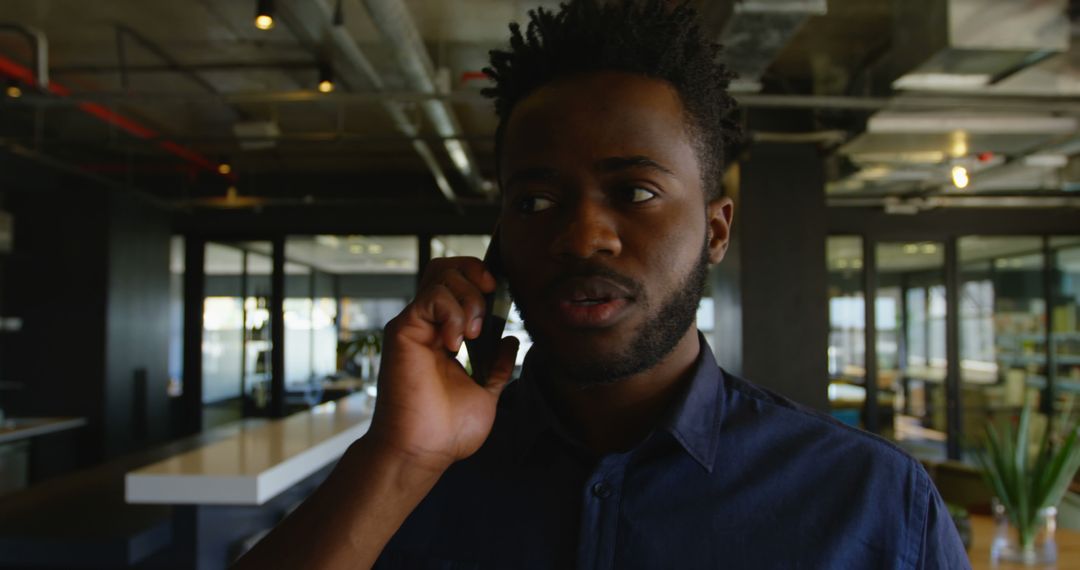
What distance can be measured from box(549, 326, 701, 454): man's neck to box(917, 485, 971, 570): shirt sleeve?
0.31 meters

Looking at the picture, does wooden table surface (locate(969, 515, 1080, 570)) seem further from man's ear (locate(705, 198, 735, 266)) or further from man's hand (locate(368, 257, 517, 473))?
man's hand (locate(368, 257, 517, 473))

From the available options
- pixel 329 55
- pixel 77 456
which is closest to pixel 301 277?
pixel 77 456

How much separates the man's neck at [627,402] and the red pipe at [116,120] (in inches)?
153

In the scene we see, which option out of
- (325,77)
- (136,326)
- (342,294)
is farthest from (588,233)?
(342,294)

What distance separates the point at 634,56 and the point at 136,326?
7710 mm

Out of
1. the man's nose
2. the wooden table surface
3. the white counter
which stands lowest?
the wooden table surface

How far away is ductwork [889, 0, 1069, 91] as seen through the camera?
3.17 m

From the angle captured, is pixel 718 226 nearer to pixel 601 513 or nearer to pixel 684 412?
pixel 684 412

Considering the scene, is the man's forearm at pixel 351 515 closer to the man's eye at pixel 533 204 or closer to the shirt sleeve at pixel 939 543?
the man's eye at pixel 533 204

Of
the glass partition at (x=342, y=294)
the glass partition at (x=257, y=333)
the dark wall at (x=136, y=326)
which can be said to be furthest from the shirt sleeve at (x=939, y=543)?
the glass partition at (x=257, y=333)

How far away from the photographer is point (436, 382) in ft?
2.95

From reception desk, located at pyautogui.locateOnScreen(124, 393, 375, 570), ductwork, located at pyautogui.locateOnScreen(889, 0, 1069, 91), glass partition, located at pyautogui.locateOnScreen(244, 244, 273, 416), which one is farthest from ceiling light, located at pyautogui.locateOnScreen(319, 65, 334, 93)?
glass partition, located at pyautogui.locateOnScreen(244, 244, 273, 416)

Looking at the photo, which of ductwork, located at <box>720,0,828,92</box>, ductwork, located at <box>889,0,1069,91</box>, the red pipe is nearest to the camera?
ductwork, located at <box>720,0,828,92</box>

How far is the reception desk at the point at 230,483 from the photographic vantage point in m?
2.78
